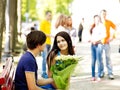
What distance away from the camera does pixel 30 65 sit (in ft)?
18.0

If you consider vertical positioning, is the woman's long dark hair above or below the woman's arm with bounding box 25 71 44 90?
above

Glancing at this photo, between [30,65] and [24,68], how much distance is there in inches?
3.2

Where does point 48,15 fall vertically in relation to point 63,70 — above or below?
above

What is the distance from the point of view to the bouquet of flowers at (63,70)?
5.55m

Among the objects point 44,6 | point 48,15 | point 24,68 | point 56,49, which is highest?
point 44,6

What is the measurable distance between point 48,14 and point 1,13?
12.5ft

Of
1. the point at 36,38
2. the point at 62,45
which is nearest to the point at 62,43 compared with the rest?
the point at 62,45

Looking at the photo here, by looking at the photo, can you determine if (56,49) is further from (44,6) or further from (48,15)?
(44,6)

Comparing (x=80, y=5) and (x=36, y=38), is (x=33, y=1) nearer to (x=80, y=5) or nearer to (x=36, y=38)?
(x=80, y=5)

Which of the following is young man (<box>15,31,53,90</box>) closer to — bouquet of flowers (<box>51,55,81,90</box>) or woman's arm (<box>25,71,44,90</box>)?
woman's arm (<box>25,71,44,90</box>)

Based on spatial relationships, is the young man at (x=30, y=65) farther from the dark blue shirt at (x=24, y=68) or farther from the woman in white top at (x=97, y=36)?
the woman in white top at (x=97, y=36)

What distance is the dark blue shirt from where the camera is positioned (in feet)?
18.0

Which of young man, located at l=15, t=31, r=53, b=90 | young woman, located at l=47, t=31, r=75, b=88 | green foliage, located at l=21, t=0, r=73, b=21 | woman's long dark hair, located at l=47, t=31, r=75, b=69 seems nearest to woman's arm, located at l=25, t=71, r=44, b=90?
young man, located at l=15, t=31, r=53, b=90

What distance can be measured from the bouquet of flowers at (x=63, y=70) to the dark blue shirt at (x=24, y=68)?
283 mm
